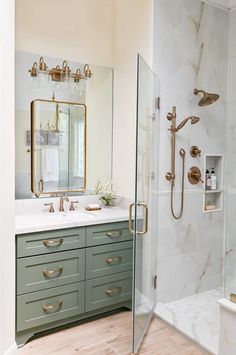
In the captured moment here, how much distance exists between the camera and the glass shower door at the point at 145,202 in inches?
89.7

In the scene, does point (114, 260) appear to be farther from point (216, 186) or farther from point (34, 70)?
point (34, 70)

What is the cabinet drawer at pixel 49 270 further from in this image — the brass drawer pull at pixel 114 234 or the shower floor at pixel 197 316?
the shower floor at pixel 197 316

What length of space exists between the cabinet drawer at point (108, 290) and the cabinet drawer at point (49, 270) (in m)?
0.17

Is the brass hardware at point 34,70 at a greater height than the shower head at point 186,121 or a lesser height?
greater

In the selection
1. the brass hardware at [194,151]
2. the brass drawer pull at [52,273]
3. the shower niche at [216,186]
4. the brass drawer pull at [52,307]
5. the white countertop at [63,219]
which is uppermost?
the brass hardware at [194,151]

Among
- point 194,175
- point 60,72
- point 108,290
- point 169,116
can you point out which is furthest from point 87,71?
point 108,290

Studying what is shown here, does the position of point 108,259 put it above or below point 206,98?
below

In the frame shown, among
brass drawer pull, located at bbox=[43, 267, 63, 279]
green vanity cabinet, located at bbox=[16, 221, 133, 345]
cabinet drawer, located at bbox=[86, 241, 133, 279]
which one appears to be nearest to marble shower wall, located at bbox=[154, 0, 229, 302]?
cabinet drawer, located at bbox=[86, 241, 133, 279]

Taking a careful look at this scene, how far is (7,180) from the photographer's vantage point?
222cm

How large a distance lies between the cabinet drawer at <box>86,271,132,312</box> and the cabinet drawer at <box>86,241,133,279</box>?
0.18 feet

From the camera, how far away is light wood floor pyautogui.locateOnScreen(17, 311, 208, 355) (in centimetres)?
239

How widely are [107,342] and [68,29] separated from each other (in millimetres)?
2871

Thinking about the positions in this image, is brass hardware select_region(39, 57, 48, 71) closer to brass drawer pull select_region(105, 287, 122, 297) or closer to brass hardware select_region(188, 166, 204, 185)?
brass hardware select_region(188, 166, 204, 185)

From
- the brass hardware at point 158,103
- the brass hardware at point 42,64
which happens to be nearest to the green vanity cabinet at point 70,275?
the brass hardware at point 158,103
